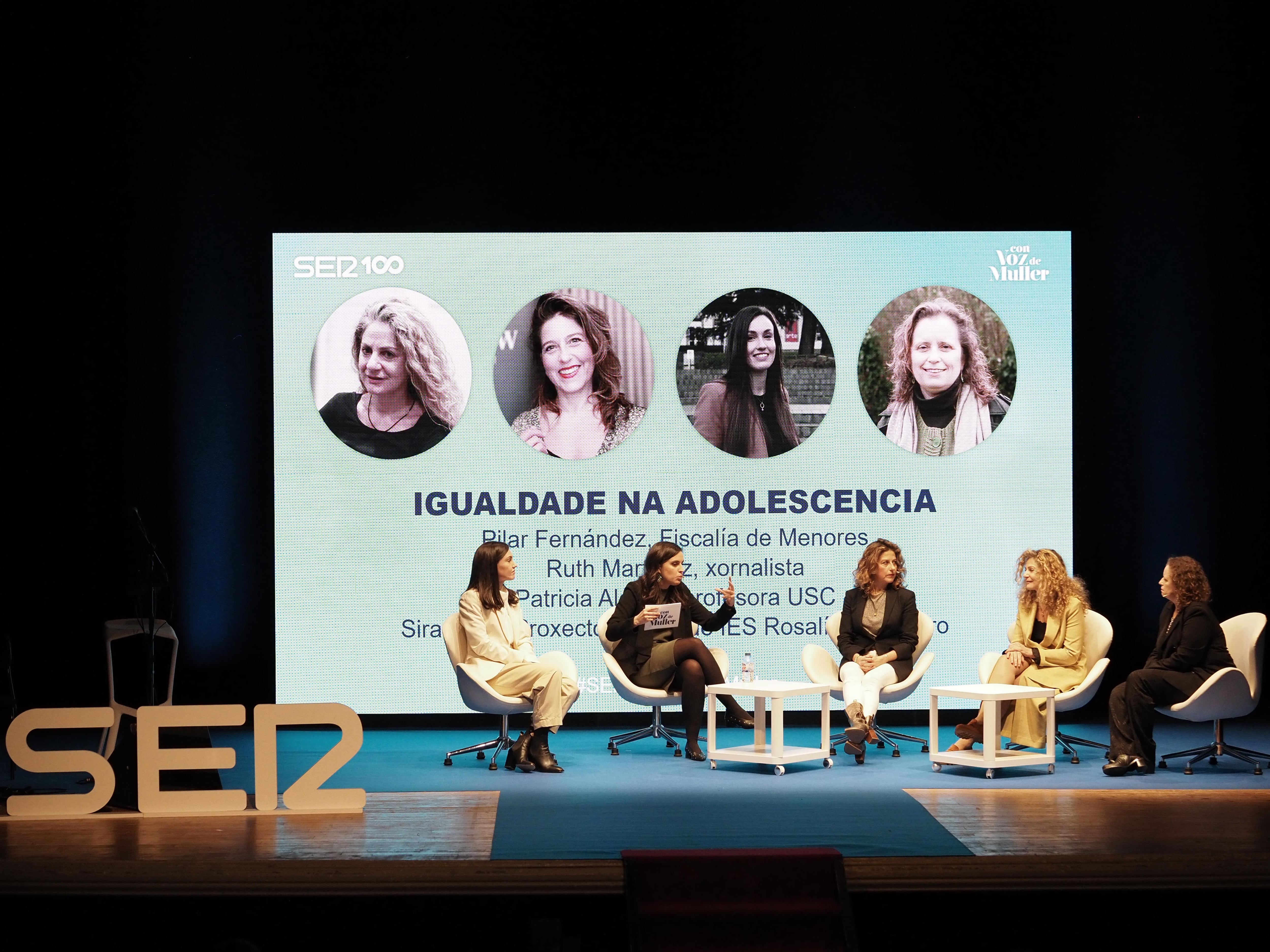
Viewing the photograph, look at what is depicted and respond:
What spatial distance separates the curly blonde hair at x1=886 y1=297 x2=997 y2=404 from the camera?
845 centimetres

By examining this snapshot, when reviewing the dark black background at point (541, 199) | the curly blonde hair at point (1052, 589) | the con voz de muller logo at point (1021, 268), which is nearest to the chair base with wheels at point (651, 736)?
the dark black background at point (541, 199)

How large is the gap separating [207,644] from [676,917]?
214 inches

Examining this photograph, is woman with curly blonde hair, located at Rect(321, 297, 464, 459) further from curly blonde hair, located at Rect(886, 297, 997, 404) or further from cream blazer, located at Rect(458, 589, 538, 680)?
curly blonde hair, located at Rect(886, 297, 997, 404)

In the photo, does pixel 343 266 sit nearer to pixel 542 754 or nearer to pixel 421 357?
pixel 421 357

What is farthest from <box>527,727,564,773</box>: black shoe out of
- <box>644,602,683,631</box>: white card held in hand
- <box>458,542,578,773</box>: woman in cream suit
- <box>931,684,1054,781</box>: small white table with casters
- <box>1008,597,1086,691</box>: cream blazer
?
<box>1008,597,1086,691</box>: cream blazer

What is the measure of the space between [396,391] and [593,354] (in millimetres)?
1255

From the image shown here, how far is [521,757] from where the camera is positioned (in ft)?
22.8

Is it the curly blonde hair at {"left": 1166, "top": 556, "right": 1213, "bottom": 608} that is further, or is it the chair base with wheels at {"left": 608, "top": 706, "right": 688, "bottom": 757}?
the chair base with wheels at {"left": 608, "top": 706, "right": 688, "bottom": 757}

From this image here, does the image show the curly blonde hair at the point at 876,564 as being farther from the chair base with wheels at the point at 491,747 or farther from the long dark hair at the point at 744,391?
the chair base with wheels at the point at 491,747

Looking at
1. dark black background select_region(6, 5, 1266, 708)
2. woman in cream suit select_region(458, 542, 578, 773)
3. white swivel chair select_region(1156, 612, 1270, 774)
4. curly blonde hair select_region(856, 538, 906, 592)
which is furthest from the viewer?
dark black background select_region(6, 5, 1266, 708)

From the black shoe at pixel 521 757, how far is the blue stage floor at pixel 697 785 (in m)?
0.09

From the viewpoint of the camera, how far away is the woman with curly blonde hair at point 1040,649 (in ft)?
23.1

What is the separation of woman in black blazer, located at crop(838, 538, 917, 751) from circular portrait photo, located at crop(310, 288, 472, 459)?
2695 mm

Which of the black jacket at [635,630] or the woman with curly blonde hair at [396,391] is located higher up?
the woman with curly blonde hair at [396,391]
